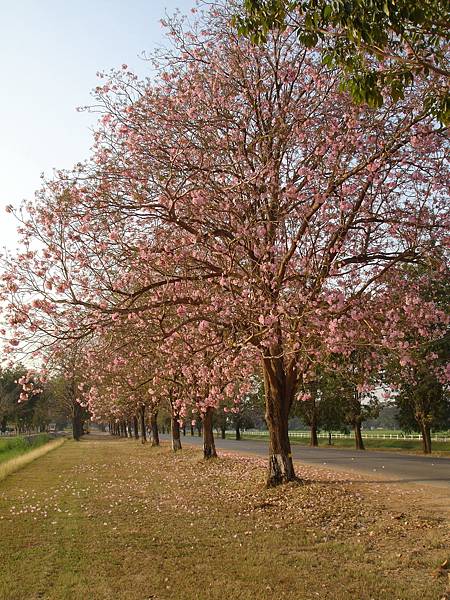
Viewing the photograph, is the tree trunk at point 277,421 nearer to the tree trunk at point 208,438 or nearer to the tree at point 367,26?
the tree at point 367,26

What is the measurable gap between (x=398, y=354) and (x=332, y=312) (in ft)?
5.91

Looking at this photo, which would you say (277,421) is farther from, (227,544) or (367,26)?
(367,26)

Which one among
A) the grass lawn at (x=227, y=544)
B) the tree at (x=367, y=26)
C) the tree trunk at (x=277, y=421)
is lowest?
the grass lawn at (x=227, y=544)

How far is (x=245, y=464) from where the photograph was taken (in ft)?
74.5

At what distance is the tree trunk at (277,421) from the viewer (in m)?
13.8

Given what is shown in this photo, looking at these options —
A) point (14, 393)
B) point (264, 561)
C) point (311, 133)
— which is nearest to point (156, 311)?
point (311, 133)

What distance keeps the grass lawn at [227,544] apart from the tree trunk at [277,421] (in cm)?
54

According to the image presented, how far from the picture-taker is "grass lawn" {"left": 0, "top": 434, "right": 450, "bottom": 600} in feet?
21.5

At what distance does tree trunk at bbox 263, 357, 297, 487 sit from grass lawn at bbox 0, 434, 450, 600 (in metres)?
0.54

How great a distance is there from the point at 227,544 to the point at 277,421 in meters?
5.45

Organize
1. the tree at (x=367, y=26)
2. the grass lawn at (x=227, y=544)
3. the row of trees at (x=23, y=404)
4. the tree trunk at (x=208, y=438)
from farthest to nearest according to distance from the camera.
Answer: the row of trees at (x=23, y=404) < the tree trunk at (x=208, y=438) < the grass lawn at (x=227, y=544) < the tree at (x=367, y=26)

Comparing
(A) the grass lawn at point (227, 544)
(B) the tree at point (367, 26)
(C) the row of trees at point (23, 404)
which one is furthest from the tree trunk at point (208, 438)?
(C) the row of trees at point (23, 404)

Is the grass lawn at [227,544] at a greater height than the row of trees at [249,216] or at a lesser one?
lesser

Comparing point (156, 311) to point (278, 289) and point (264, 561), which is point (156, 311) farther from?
point (264, 561)
